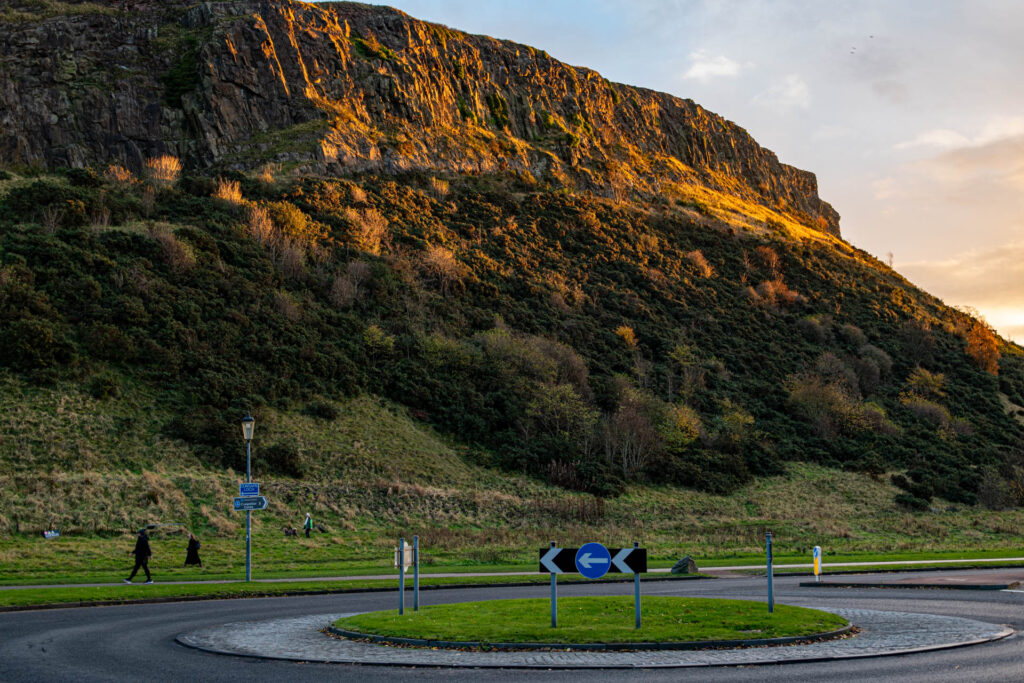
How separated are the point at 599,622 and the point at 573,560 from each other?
5.95 feet

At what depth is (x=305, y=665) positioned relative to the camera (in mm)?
11312

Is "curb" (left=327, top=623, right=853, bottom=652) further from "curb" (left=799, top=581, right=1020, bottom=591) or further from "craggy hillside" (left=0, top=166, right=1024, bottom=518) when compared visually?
"craggy hillside" (left=0, top=166, right=1024, bottom=518)

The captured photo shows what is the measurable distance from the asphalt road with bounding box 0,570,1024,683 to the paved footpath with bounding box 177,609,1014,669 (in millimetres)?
284

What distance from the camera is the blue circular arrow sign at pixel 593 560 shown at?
12.4m

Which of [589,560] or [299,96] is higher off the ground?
[299,96]

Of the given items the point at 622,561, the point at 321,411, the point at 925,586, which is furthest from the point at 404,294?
the point at 622,561

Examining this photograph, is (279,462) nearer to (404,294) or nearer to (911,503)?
(404,294)

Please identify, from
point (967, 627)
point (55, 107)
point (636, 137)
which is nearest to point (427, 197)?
point (55, 107)

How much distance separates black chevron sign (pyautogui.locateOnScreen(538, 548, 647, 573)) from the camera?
1252cm

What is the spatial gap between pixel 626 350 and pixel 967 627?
58800 millimetres

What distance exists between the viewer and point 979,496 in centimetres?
5856

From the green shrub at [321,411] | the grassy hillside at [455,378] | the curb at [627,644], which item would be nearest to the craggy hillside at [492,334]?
the grassy hillside at [455,378]

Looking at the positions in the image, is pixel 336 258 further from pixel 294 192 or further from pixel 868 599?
pixel 868 599

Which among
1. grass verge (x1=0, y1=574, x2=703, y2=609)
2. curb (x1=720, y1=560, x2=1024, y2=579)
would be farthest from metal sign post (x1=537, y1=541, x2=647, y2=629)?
curb (x1=720, y1=560, x2=1024, y2=579)
